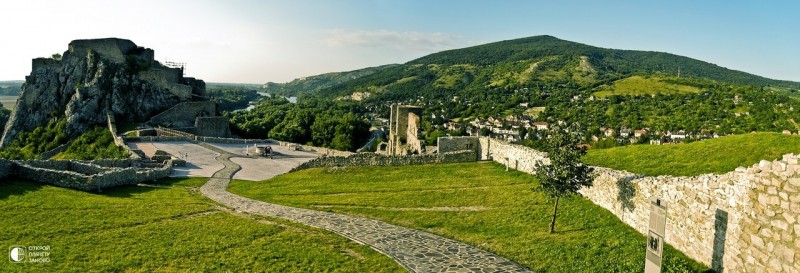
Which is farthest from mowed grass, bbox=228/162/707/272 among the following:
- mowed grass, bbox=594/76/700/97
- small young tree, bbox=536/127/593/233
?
mowed grass, bbox=594/76/700/97

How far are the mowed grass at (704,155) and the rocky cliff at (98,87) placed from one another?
200 ft

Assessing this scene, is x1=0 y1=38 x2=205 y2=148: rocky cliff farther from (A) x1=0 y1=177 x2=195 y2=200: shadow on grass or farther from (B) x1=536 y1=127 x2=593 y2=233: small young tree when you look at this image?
(B) x1=536 y1=127 x2=593 y2=233: small young tree

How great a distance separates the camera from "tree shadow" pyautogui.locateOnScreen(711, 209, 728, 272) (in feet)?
35.7

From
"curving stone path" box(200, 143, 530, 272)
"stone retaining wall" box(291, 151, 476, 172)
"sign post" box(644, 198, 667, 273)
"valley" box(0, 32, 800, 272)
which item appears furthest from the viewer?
"stone retaining wall" box(291, 151, 476, 172)

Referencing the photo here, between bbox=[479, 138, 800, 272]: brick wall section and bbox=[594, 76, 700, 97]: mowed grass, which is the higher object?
bbox=[594, 76, 700, 97]: mowed grass

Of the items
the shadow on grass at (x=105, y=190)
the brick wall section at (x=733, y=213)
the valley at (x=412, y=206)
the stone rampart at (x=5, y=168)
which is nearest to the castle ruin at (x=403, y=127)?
the valley at (x=412, y=206)

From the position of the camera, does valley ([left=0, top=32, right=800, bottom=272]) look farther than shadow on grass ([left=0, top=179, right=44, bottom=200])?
No

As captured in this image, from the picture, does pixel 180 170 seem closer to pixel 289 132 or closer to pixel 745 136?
pixel 745 136

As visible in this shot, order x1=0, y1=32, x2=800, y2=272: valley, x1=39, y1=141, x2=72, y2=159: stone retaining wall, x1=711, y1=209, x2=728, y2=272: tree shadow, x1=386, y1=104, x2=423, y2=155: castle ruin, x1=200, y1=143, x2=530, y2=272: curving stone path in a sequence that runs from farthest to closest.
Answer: x1=39, y1=141, x2=72, y2=159: stone retaining wall < x1=386, y1=104, x2=423, y2=155: castle ruin < x1=200, y1=143, x2=530, y2=272: curving stone path < x1=0, y1=32, x2=800, y2=272: valley < x1=711, y1=209, x2=728, y2=272: tree shadow

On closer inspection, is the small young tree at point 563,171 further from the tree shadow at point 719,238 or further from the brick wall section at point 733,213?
the tree shadow at point 719,238

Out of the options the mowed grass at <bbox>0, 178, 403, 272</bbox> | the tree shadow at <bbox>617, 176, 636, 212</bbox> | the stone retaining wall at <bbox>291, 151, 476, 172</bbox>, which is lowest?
the mowed grass at <bbox>0, 178, 403, 272</bbox>

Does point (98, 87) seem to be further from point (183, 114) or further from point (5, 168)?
point (5, 168)

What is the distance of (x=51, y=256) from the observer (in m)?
12.2

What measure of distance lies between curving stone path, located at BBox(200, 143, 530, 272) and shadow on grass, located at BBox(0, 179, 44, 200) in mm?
7461
